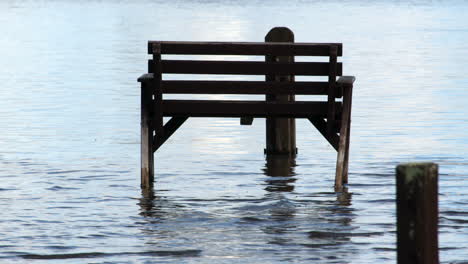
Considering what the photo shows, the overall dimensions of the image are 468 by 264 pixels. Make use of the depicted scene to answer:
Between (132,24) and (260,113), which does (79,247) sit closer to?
(260,113)

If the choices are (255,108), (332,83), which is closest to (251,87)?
(255,108)

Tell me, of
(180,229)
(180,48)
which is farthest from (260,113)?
(180,229)

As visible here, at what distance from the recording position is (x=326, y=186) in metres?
12.3

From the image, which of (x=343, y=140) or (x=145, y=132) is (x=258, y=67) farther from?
(x=145, y=132)

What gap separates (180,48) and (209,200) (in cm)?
152

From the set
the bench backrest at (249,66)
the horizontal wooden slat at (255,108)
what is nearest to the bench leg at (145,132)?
the bench backrest at (249,66)

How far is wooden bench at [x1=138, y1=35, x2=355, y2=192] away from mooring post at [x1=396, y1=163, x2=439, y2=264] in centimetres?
571

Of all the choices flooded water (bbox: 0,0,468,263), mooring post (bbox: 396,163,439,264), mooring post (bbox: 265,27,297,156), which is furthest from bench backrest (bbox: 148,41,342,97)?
mooring post (bbox: 396,163,439,264)

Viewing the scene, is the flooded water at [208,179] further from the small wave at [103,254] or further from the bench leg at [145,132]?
the bench leg at [145,132]

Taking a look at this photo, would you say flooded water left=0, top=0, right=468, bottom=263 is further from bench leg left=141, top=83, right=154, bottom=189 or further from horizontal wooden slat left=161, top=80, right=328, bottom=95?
horizontal wooden slat left=161, top=80, right=328, bottom=95

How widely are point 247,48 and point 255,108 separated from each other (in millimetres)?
583

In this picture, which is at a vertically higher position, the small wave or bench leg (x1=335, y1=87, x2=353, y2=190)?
bench leg (x1=335, y1=87, x2=353, y2=190)

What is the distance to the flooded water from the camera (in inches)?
364

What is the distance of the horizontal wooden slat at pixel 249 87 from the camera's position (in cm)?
1197
